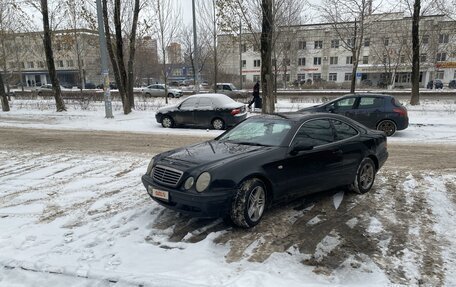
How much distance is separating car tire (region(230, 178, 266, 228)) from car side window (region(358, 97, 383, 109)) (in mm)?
8717

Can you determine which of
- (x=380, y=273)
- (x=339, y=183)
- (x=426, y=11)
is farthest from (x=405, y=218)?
(x=426, y=11)

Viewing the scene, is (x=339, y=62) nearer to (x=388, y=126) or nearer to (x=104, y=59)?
(x=104, y=59)

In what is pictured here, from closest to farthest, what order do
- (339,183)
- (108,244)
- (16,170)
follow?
1. (108,244)
2. (339,183)
3. (16,170)

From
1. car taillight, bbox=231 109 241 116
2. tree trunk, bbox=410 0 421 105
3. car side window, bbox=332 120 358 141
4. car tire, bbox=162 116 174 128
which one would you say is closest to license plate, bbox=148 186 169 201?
car side window, bbox=332 120 358 141

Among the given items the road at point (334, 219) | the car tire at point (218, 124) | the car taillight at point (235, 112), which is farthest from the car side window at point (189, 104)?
the road at point (334, 219)

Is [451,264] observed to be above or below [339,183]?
below

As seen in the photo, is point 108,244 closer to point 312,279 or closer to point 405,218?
point 312,279

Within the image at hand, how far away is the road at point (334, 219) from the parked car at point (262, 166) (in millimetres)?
316

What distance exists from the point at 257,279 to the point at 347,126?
340 cm

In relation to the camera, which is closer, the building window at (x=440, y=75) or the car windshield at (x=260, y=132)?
the car windshield at (x=260, y=132)

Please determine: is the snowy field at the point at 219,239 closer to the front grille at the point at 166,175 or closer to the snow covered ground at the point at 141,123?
the front grille at the point at 166,175

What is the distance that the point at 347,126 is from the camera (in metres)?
5.89

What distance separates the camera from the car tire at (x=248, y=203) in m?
4.37

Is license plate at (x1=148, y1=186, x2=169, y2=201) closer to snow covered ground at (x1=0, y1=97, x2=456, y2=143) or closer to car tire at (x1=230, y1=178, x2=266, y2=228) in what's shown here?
car tire at (x1=230, y1=178, x2=266, y2=228)
